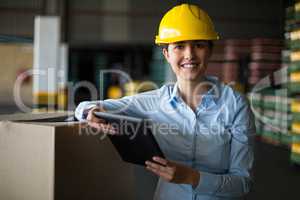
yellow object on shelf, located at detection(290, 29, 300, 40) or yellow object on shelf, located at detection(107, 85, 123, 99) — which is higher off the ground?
yellow object on shelf, located at detection(290, 29, 300, 40)

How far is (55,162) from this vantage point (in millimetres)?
1115

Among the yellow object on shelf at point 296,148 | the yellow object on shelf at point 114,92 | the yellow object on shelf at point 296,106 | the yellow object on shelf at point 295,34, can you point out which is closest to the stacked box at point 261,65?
the yellow object on shelf at point 295,34

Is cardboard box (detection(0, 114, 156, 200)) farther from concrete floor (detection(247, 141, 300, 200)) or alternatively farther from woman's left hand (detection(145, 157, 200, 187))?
concrete floor (detection(247, 141, 300, 200))

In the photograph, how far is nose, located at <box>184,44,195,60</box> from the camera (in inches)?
48.9

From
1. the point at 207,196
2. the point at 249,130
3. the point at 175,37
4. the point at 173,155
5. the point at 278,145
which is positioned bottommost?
the point at 278,145

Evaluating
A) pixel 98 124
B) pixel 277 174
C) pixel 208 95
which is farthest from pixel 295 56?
pixel 98 124

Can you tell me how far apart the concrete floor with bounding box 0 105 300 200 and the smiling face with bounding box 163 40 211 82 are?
4.57 feet

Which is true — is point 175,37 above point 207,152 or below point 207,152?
above

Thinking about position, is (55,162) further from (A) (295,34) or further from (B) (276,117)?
(B) (276,117)

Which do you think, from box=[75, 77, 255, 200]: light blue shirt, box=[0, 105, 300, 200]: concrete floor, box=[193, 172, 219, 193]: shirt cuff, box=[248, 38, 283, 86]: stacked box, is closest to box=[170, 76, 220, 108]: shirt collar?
box=[75, 77, 255, 200]: light blue shirt

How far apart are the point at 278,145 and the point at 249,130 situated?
4.60m

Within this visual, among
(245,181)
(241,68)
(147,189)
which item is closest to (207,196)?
(245,181)

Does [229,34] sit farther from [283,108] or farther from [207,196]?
[283,108]

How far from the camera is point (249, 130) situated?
1301 mm
